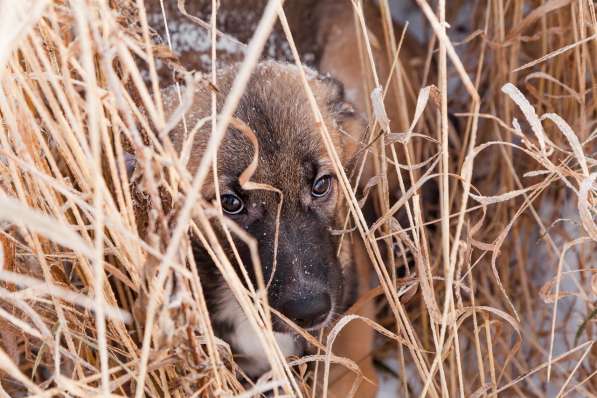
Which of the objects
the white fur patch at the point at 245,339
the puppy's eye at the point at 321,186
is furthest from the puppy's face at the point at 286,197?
the white fur patch at the point at 245,339

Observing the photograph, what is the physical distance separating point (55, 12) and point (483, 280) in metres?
1.95

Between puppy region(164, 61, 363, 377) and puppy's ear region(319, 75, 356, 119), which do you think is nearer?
puppy region(164, 61, 363, 377)

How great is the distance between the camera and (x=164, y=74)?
2469mm

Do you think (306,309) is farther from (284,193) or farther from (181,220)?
(181,220)

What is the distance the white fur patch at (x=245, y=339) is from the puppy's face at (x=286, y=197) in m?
0.26

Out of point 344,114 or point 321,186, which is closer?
→ point 321,186

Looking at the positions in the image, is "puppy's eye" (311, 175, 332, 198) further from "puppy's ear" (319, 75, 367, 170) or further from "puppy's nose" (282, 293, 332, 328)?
"puppy's nose" (282, 293, 332, 328)

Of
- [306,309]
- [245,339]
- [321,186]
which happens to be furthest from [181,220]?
[245,339]

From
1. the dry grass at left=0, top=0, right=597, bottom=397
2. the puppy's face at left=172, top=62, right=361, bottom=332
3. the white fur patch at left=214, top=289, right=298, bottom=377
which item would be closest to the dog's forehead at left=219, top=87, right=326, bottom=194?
the puppy's face at left=172, top=62, right=361, bottom=332

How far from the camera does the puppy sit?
1.77 meters

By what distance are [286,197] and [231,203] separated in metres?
0.14

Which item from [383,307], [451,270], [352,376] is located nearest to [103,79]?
[451,270]

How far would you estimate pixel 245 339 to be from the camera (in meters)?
2.17

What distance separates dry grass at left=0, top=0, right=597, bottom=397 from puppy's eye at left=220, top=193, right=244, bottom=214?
4.9 inches
